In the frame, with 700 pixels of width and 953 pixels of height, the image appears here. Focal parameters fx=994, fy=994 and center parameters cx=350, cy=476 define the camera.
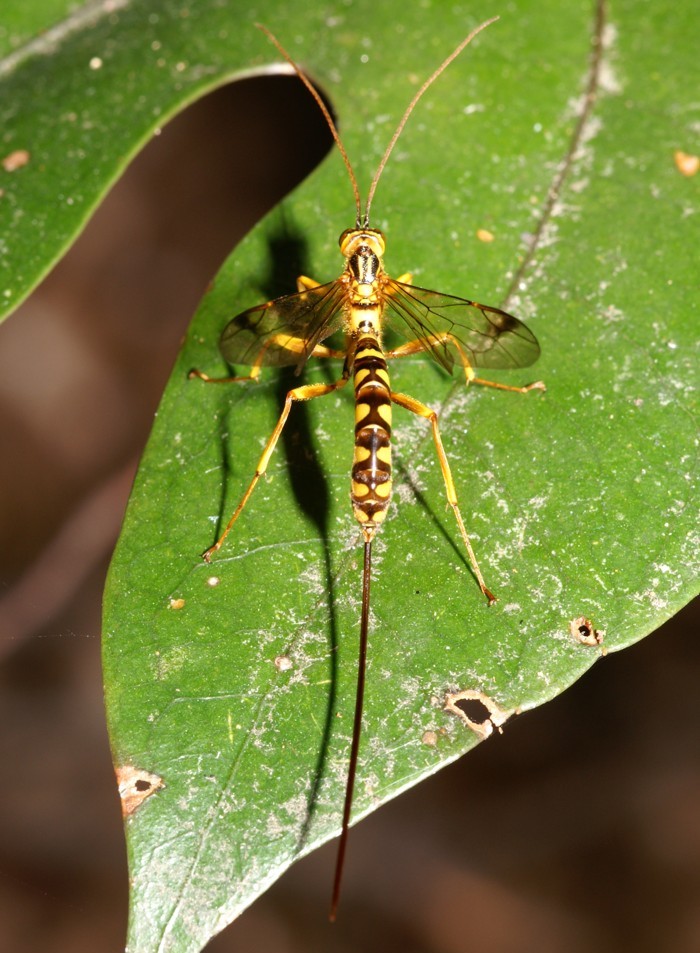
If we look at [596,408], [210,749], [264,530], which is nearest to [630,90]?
[596,408]

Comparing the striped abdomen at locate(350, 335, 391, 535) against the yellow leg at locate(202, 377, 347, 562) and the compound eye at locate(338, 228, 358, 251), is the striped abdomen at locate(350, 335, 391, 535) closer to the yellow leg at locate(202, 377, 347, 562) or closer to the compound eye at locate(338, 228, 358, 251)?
the yellow leg at locate(202, 377, 347, 562)

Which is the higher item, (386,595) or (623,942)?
(386,595)

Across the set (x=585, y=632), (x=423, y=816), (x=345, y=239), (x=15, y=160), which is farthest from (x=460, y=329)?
(x=423, y=816)

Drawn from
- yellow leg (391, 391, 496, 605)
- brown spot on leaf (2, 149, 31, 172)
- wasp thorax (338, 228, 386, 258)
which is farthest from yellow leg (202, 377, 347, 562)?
brown spot on leaf (2, 149, 31, 172)

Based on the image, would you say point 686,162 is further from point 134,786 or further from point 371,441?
point 134,786

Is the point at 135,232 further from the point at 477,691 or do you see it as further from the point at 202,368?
the point at 477,691
